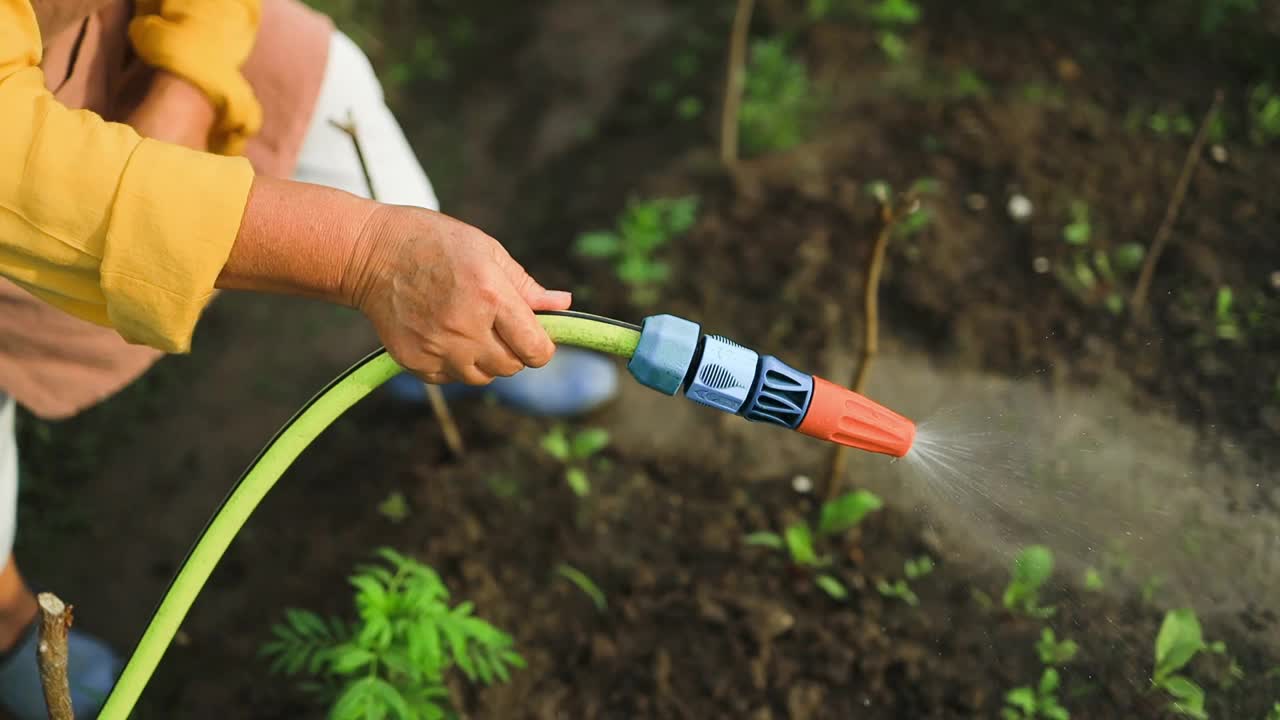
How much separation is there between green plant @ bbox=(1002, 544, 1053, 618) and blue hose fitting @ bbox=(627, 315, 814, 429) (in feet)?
2.90

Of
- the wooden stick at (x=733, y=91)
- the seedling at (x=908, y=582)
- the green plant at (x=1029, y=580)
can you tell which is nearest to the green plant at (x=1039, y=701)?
the green plant at (x=1029, y=580)

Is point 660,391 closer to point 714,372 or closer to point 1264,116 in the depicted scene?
point 714,372

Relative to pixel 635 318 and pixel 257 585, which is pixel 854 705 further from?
pixel 257 585

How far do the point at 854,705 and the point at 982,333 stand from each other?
42.4 inches

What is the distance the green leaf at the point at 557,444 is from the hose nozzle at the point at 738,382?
1.09m

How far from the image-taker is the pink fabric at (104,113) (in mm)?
1660

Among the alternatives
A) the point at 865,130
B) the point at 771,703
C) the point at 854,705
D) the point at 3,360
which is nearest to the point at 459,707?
the point at 771,703

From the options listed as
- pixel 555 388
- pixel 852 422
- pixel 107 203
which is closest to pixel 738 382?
pixel 852 422

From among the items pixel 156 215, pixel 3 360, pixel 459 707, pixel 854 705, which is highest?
pixel 156 215

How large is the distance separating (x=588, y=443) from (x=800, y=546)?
59cm

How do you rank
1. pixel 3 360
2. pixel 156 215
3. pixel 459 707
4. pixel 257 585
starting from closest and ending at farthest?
1. pixel 156 215
2. pixel 3 360
3. pixel 459 707
4. pixel 257 585

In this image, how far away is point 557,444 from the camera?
7.81 ft

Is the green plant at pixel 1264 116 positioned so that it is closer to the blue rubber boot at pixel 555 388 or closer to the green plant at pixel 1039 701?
the green plant at pixel 1039 701

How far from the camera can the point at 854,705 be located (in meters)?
1.95
